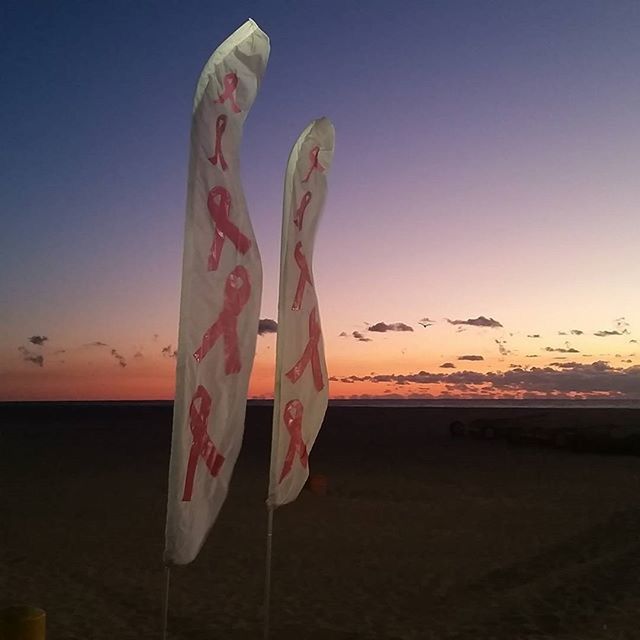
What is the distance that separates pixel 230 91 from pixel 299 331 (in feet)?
7.91

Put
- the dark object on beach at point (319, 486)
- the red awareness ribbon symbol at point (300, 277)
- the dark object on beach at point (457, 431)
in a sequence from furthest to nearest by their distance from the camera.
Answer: the dark object on beach at point (457, 431) → the dark object on beach at point (319, 486) → the red awareness ribbon symbol at point (300, 277)

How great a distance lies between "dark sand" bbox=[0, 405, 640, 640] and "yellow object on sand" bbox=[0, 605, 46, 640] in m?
2.49

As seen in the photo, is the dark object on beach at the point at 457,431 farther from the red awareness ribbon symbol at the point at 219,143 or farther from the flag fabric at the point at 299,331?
the red awareness ribbon symbol at the point at 219,143

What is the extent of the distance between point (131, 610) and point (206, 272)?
554cm

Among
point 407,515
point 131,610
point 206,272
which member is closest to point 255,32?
point 206,272

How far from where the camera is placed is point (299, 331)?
7281 mm

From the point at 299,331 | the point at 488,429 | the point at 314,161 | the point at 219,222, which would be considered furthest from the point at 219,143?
the point at 488,429

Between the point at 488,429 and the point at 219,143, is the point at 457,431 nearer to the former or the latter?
the point at 488,429

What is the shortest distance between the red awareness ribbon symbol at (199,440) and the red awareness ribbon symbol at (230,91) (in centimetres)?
226

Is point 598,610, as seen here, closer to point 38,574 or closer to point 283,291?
point 283,291

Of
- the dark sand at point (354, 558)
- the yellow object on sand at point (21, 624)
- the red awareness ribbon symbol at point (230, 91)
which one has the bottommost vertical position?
the dark sand at point (354, 558)

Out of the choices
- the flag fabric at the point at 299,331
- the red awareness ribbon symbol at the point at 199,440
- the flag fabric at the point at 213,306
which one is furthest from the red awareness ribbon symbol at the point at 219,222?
the flag fabric at the point at 299,331

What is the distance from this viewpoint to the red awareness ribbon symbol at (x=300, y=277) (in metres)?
7.19

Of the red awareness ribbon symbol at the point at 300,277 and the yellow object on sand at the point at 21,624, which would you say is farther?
the red awareness ribbon symbol at the point at 300,277
